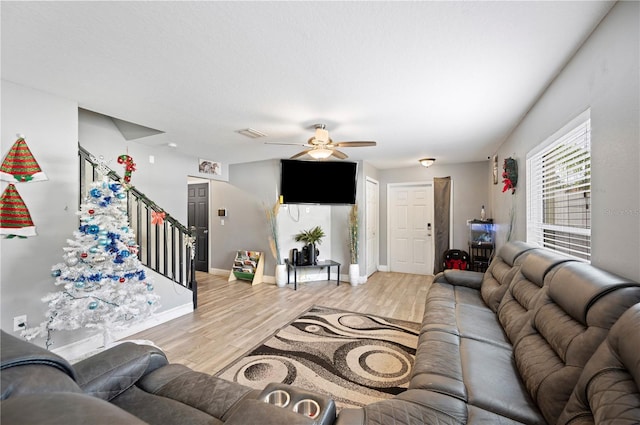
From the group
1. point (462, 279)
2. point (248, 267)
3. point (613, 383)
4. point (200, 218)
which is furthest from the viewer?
point (200, 218)

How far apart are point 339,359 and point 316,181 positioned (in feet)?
10.4

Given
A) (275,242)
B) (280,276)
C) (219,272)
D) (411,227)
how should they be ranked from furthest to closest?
(411,227), (219,272), (275,242), (280,276)

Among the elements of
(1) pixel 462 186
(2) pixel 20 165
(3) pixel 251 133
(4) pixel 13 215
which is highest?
(3) pixel 251 133

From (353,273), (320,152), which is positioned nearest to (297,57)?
(320,152)

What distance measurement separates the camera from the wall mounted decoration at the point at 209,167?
4.77 meters

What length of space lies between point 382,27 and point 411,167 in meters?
4.52

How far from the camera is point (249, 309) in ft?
11.9

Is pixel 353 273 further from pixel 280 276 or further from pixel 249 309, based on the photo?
→ pixel 249 309

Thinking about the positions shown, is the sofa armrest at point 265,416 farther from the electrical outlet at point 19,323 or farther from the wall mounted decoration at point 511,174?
the wall mounted decoration at point 511,174

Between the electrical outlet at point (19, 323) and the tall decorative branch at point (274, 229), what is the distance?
3208 mm

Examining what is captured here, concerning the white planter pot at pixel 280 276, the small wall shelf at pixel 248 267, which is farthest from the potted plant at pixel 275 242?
the small wall shelf at pixel 248 267

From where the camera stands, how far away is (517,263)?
7.75 feet

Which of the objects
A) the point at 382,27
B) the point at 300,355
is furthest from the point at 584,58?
the point at 300,355

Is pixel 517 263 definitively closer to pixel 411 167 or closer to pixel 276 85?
pixel 276 85
